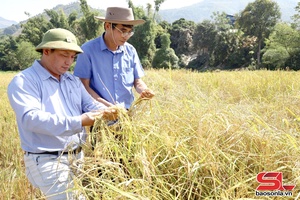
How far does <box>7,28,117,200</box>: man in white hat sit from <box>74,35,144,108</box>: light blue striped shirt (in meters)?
0.40

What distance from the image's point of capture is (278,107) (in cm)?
250

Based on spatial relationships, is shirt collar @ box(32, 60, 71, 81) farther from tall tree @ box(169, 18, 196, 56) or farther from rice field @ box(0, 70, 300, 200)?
tall tree @ box(169, 18, 196, 56)

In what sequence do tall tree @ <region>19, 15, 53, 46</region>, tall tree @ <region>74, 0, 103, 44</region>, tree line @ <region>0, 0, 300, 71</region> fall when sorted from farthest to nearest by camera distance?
tall tree @ <region>19, 15, 53, 46</region>
tall tree @ <region>74, 0, 103, 44</region>
tree line @ <region>0, 0, 300, 71</region>

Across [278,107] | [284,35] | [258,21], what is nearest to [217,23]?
[258,21]

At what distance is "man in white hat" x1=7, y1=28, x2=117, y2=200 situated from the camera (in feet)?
4.77

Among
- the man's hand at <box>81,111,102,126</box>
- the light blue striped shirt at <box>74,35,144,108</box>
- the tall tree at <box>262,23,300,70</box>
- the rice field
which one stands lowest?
the tall tree at <box>262,23,300,70</box>

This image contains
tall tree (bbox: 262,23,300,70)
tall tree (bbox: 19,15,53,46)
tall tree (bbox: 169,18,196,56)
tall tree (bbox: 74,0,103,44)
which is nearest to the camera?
tall tree (bbox: 262,23,300,70)

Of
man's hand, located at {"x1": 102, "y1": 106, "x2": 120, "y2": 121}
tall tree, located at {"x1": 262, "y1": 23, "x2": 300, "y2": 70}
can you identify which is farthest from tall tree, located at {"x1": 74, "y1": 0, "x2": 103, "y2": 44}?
man's hand, located at {"x1": 102, "y1": 106, "x2": 120, "y2": 121}

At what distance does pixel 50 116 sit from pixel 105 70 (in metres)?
0.84

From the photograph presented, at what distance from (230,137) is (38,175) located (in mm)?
1072

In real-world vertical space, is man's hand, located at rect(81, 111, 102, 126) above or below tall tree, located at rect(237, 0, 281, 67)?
below

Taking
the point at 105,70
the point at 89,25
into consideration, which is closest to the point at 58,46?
the point at 105,70

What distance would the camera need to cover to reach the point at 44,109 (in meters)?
1.58

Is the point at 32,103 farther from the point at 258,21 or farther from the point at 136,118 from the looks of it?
the point at 258,21
